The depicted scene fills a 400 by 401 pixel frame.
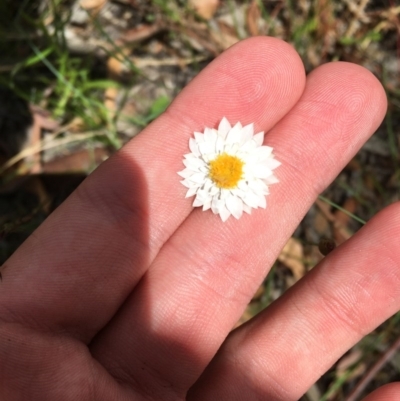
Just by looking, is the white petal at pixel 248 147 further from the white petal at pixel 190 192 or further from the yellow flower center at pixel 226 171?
the white petal at pixel 190 192

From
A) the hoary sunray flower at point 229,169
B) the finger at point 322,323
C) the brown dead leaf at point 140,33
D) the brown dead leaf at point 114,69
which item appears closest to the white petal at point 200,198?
the hoary sunray flower at point 229,169

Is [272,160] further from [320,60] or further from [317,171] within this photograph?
[320,60]

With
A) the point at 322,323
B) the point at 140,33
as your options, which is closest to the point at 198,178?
the point at 322,323

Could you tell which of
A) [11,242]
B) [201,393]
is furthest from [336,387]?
[11,242]

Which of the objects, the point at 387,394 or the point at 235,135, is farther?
the point at 235,135

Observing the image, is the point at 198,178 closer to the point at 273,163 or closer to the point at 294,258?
the point at 273,163

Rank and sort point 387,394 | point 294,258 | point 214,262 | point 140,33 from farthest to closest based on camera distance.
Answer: point 140,33
point 294,258
point 214,262
point 387,394

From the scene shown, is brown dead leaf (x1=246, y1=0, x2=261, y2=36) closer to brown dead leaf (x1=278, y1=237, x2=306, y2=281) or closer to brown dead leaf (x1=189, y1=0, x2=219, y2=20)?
brown dead leaf (x1=189, y1=0, x2=219, y2=20)
